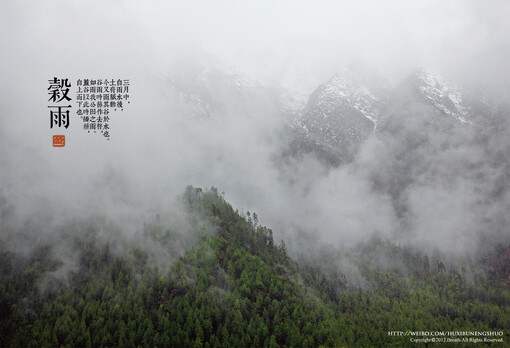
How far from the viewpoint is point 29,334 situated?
412 feet

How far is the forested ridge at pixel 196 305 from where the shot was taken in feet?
409

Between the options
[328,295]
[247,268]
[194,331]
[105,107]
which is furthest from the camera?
[328,295]

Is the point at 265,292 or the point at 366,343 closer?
the point at 366,343

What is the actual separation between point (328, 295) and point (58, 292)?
141 m

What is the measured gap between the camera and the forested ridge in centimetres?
12469

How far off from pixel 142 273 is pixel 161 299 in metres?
31.4

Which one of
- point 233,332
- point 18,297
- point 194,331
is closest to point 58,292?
point 18,297

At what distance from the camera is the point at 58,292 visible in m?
156

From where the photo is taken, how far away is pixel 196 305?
469 ft

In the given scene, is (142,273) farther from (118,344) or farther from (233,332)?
(233,332)

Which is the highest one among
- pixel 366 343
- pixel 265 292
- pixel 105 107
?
pixel 105 107

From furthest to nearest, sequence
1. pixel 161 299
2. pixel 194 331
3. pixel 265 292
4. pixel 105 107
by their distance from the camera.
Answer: pixel 265 292 < pixel 161 299 < pixel 194 331 < pixel 105 107

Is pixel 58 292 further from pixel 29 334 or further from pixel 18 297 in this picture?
pixel 29 334

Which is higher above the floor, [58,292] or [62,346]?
[58,292]
